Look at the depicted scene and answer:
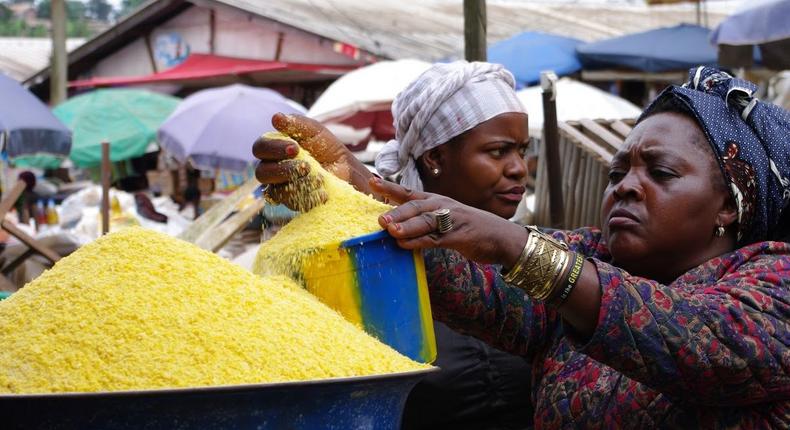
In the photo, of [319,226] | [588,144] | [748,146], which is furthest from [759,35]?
[319,226]

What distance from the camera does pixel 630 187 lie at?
5.46 ft

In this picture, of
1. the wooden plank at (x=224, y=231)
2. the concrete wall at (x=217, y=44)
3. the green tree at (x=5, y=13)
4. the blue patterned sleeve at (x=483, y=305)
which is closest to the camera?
the blue patterned sleeve at (x=483, y=305)

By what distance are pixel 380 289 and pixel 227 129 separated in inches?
356

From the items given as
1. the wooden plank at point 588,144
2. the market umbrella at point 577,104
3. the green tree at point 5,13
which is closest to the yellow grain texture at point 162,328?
the wooden plank at point 588,144

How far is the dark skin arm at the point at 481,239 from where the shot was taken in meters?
1.36

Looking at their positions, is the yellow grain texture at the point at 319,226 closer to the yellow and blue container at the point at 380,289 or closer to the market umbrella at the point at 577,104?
the yellow and blue container at the point at 380,289

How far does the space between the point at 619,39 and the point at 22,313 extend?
11313mm

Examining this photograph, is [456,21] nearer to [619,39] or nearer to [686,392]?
[619,39]

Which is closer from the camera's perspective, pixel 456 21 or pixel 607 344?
pixel 607 344

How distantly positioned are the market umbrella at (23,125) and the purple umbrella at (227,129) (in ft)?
7.64

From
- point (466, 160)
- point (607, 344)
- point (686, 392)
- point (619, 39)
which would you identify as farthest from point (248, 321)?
point (619, 39)

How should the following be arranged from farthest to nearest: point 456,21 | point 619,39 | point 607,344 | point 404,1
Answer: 1. point 404,1
2. point 456,21
3. point 619,39
4. point 607,344

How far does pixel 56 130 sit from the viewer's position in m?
7.88

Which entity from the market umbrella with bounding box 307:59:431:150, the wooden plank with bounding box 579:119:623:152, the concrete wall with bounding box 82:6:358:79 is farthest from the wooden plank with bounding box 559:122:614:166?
the concrete wall with bounding box 82:6:358:79
